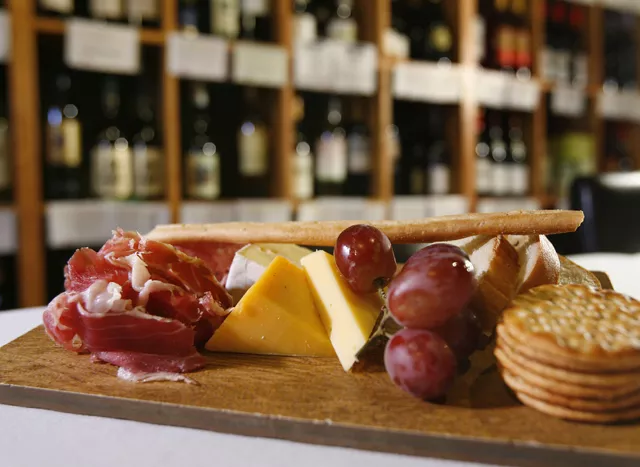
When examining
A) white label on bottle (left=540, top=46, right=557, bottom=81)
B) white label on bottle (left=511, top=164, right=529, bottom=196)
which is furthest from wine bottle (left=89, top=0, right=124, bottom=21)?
white label on bottle (left=540, top=46, right=557, bottom=81)

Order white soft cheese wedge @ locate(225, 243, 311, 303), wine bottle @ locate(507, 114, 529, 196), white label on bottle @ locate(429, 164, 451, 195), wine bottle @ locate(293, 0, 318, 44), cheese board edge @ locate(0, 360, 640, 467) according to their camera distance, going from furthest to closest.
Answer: wine bottle @ locate(507, 114, 529, 196) < white label on bottle @ locate(429, 164, 451, 195) < wine bottle @ locate(293, 0, 318, 44) < white soft cheese wedge @ locate(225, 243, 311, 303) < cheese board edge @ locate(0, 360, 640, 467)

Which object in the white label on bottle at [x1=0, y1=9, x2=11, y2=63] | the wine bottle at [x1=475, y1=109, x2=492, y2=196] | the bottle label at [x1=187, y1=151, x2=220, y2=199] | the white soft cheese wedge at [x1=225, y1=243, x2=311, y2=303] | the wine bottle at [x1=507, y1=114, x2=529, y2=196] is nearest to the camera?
the white soft cheese wedge at [x1=225, y1=243, x2=311, y2=303]

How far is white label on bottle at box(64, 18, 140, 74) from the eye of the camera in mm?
1261

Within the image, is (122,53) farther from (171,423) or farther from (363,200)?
(171,423)

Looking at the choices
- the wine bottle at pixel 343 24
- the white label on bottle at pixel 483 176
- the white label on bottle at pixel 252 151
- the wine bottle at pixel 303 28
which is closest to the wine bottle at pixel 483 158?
the white label on bottle at pixel 483 176

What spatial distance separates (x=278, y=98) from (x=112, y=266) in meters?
1.10

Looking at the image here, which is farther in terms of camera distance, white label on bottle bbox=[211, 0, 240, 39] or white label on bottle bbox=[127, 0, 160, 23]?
white label on bottle bbox=[211, 0, 240, 39]

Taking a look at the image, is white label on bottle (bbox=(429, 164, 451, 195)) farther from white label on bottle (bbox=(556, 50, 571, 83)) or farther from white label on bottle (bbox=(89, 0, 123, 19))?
white label on bottle (bbox=(89, 0, 123, 19))

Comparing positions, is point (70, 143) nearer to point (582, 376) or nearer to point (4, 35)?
point (4, 35)

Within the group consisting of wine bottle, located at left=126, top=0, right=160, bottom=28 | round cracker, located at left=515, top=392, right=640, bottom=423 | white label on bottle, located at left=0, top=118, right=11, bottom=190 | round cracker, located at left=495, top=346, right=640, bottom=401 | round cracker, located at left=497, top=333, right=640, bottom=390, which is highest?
wine bottle, located at left=126, top=0, right=160, bottom=28

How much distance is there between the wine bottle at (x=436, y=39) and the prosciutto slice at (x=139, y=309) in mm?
1604

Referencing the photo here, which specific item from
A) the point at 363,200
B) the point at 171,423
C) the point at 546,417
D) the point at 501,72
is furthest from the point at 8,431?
the point at 501,72

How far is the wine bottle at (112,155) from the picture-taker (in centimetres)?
134

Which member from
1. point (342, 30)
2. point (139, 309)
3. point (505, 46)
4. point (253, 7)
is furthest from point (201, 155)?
point (505, 46)
